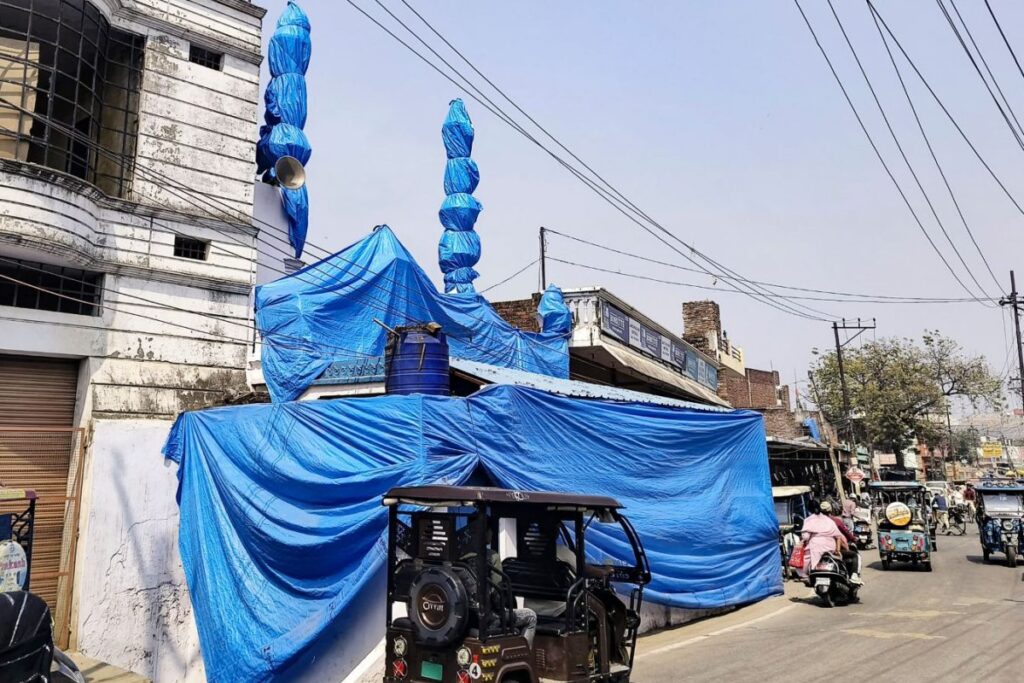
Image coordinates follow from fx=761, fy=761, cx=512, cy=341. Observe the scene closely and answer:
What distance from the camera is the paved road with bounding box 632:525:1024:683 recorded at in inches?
321

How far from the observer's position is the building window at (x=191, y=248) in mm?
12930

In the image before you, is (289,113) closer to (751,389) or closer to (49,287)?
(49,287)

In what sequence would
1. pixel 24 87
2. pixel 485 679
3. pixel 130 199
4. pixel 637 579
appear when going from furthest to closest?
pixel 130 199 < pixel 24 87 < pixel 637 579 < pixel 485 679

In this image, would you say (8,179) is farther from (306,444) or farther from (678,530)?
(678,530)

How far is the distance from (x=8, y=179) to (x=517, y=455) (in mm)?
8054

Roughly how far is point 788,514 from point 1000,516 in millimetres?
4753

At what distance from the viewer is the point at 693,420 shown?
42.9 feet

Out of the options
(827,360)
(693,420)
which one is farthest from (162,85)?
(827,360)

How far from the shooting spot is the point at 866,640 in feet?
31.9

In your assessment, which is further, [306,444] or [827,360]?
[827,360]

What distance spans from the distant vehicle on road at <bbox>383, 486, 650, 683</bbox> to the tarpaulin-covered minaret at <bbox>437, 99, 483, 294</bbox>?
15.4 m

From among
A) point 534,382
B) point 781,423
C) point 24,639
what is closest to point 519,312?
point 534,382

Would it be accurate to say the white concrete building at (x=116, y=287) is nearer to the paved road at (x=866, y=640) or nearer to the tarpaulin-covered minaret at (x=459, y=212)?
the paved road at (x=866, y=640)

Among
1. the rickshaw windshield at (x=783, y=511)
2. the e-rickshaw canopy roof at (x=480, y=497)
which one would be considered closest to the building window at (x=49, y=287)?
the e-rickshaw canopy roof at (x=480, y=497)
